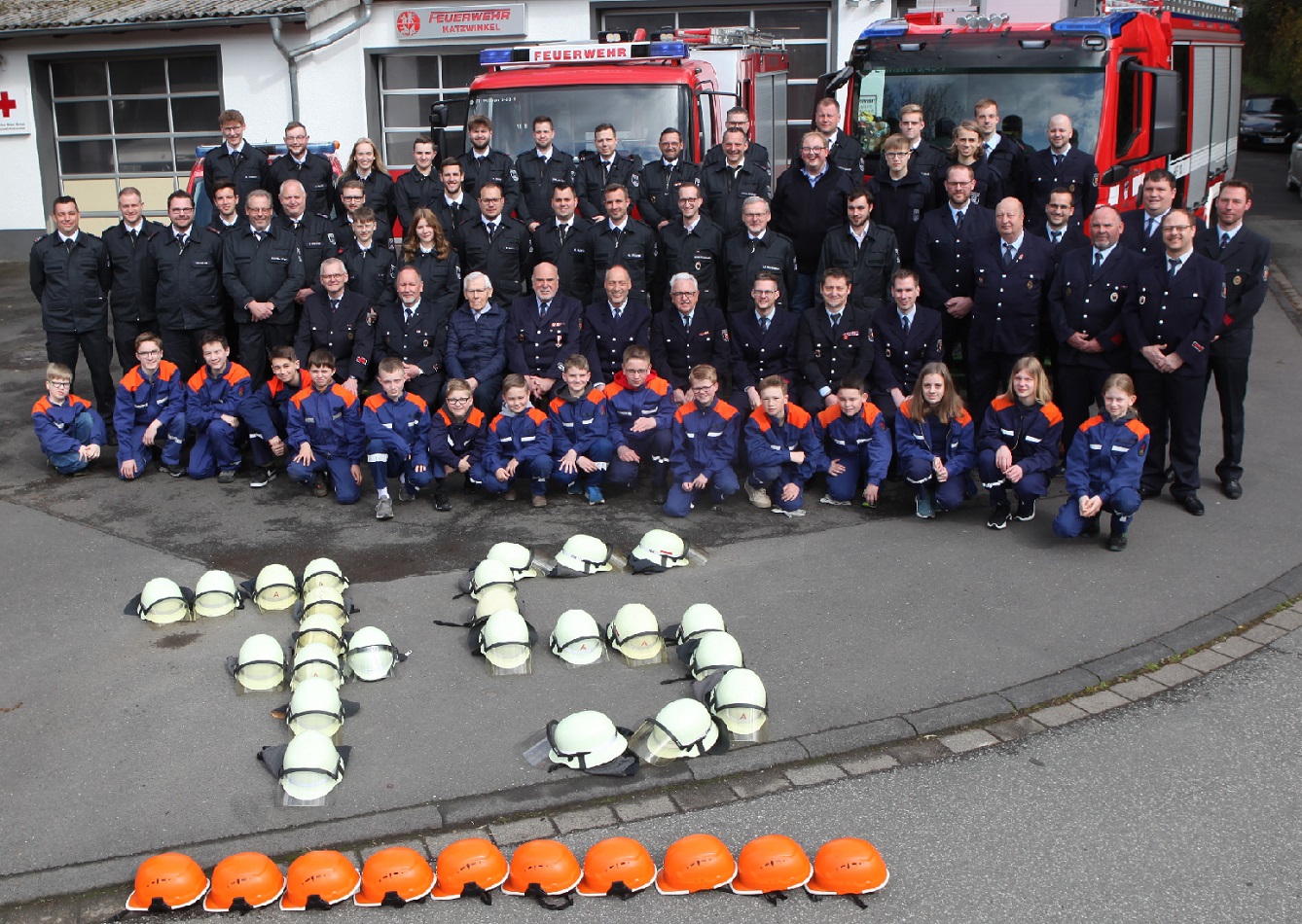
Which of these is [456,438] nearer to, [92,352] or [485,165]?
[485,165]

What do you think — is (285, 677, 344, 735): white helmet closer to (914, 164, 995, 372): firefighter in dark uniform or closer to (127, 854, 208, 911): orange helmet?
(127, 854, 208, 911): orange helmet

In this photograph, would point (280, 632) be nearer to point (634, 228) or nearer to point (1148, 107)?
point (634, 228)

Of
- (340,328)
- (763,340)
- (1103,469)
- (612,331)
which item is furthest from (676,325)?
(1103,469)

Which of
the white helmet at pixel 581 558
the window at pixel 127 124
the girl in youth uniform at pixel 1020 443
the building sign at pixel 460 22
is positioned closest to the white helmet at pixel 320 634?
the white helmet at pixel 581 558

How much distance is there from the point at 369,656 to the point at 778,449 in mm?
3628

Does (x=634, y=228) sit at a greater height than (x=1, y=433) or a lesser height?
greater

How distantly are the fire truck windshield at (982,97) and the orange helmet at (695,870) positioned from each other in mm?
8142

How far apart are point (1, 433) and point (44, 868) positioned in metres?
7.43

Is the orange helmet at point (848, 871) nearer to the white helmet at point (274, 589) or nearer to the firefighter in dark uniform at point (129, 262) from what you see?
the white helmet at point (274, 589)

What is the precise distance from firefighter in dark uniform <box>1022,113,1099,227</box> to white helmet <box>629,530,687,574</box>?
4.59 meters

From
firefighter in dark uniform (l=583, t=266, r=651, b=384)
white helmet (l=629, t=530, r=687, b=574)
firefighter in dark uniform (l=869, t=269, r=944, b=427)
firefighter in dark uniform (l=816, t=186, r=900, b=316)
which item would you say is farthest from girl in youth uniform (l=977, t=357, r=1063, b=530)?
firefighter in dark uniform (l=583, t=266, r=651, b=384)

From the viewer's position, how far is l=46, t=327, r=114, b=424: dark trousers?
11047mm

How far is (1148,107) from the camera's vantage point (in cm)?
1145

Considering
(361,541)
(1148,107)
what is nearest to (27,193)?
(361,541)
